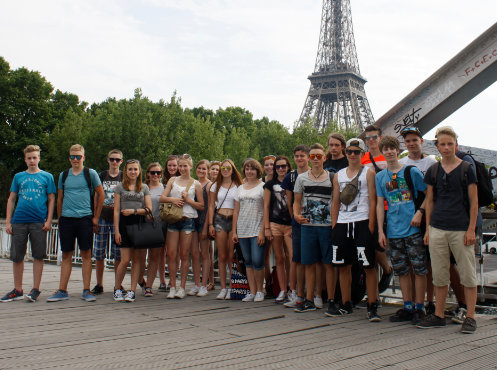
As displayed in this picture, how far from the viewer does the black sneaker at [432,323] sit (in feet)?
14.8

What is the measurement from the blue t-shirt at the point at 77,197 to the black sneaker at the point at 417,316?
4.08m

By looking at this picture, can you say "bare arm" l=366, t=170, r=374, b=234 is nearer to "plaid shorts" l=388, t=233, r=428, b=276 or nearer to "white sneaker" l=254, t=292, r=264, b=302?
"plaid shorts" l=388, t=233, r=428, b=276

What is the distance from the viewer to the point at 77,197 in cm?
605

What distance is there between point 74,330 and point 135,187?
7.43 ft

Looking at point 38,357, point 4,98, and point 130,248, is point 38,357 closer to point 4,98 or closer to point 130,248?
point 130,248

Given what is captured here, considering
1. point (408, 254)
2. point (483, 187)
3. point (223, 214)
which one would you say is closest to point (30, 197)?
point (223, 214)

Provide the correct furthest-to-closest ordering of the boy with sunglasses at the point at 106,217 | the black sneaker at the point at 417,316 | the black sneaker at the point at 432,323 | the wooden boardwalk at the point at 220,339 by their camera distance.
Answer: the boy with sunglasses at the point at 106,217, the black sneaker at the point at 417,316, the black sneaker at the point at 432,323, the wooden boardwalk at the point at 220,339

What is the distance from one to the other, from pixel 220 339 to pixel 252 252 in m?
2.04

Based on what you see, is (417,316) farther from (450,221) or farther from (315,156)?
(315,156)

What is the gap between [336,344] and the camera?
3924mm

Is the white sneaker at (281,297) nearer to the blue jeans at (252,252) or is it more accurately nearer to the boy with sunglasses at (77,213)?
the blue jeans at (252,252)

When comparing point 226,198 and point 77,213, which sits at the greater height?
point 226,198

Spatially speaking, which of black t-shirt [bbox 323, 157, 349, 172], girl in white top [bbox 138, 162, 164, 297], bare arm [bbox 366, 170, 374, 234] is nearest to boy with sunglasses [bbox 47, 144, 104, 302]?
girl in white top [bbox 138, 162, 164, 297]

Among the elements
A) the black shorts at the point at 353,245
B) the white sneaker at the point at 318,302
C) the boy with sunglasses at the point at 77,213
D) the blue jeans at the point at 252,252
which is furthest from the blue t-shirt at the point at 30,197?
the black shorts at the point at 353,245
